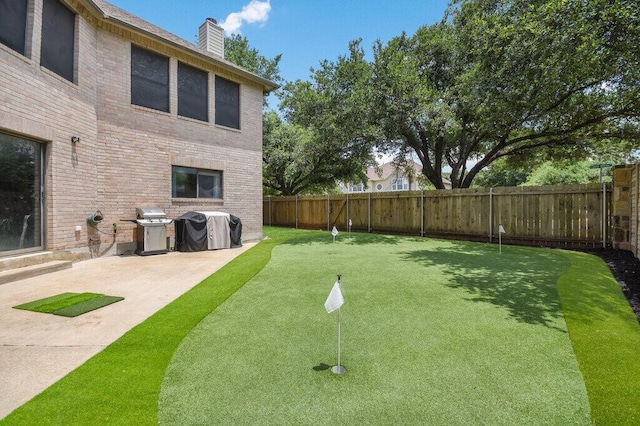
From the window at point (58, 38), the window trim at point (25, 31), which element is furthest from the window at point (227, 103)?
the window trim at point (25, 31)

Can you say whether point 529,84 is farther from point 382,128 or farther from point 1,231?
point 1,231

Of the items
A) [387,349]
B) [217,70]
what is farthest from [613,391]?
[217,70]

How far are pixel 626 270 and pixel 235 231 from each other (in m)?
10.0

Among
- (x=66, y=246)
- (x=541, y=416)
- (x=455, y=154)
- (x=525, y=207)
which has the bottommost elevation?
(x=541, y=416)

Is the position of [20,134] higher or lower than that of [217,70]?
Result: lower

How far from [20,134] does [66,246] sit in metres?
2.61

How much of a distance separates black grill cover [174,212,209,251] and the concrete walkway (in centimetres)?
174

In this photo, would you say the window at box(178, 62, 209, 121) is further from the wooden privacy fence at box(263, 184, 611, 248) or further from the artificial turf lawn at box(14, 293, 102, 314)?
the wooden privacy fence at box(263, 184, 611, 248)

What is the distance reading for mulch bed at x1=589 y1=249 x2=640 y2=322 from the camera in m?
4.89

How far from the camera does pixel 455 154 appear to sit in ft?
55.8

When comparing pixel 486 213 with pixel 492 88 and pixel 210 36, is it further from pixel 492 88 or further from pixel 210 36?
pixel 210 36

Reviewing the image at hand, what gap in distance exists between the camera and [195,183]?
1091 cm

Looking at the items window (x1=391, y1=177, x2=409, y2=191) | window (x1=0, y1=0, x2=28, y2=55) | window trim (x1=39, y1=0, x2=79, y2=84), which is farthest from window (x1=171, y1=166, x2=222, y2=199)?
window (x1=391, y1=177, x2=409, y2=191)

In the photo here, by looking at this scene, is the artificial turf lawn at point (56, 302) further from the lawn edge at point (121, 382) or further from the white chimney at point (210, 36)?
the white chimney at point (210, 36)
